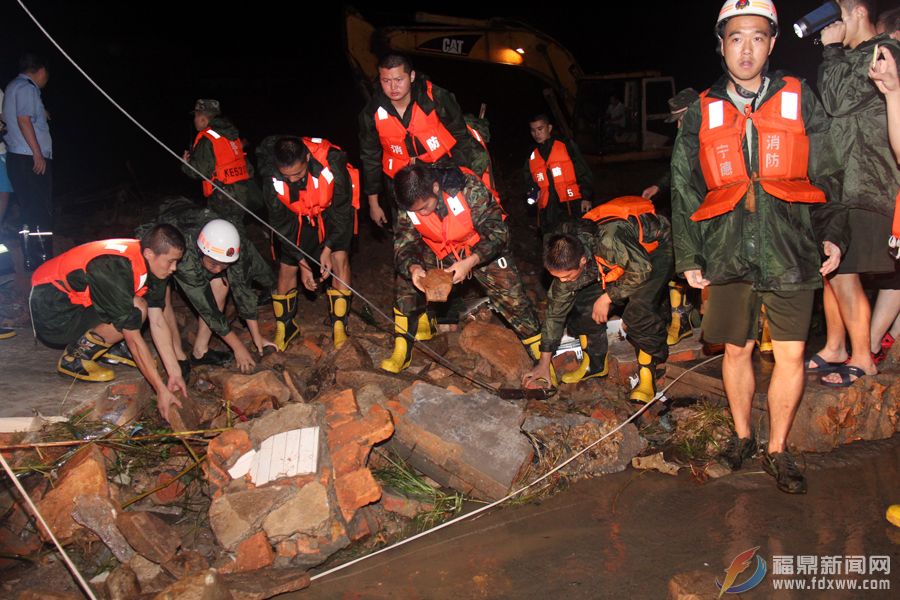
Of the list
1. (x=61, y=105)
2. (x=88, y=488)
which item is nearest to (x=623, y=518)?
(x=88, y=488)

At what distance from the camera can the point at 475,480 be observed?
3.97m

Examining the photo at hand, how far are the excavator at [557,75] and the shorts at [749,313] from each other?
22.8ft

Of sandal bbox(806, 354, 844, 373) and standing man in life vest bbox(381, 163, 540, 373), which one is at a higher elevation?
standing man in life vest bbox(381, 163, 540, 373)

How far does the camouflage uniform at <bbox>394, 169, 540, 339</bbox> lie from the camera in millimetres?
4805

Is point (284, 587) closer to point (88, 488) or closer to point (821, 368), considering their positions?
point (88, 488)

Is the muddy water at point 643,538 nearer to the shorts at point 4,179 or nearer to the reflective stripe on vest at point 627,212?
the reflective stripe on vest at point 627,212

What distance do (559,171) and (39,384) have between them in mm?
4458

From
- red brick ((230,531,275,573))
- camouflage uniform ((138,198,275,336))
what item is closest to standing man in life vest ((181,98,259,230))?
camouflage uniform ((138,198,275,336))

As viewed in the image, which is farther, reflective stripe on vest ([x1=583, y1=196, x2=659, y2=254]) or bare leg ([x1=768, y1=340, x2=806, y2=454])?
reflective stripe on vest ([x1=583, y1=196, x2=659, y2=254])

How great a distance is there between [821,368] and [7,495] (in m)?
4.57

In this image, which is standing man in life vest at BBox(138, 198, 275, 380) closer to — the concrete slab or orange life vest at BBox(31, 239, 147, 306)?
orange life vest at BBox(31, 239, 147, 306)

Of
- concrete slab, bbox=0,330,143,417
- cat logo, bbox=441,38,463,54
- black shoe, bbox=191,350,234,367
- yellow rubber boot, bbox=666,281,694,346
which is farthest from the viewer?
cat logo, bbox=441,38,463,54

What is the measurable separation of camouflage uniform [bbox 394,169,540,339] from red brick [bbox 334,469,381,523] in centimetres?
161

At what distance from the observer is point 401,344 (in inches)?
210
